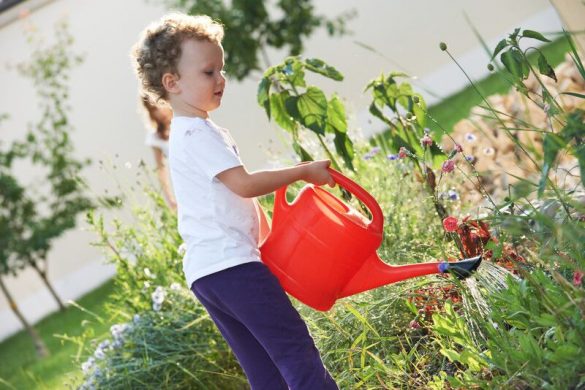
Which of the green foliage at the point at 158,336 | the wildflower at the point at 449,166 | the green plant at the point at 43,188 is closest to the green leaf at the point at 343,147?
the wildflower at the point at 449,166

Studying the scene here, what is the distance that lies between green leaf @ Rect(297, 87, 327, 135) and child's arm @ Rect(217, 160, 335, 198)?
0.75 metres

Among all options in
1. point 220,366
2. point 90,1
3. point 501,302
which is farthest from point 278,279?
point 90,1

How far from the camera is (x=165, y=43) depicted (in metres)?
2.47

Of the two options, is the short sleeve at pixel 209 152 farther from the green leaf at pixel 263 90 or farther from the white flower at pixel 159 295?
the white flower at pixel 159 295

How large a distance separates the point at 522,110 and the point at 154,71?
12.7 ft

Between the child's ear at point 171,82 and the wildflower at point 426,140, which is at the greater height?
the child's ear at point 171,82

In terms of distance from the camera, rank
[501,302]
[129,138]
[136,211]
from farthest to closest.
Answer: [129,138]
[136,211]
[501,302]

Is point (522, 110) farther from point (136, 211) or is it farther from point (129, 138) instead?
point (129, 138)

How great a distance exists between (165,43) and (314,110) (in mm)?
763

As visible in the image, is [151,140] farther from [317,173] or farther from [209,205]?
[317,173]

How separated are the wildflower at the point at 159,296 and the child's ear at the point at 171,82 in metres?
1.29

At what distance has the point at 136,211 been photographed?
4.10 meters

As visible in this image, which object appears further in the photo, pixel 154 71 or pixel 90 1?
pixel 90 1

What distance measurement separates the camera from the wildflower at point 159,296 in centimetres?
359
